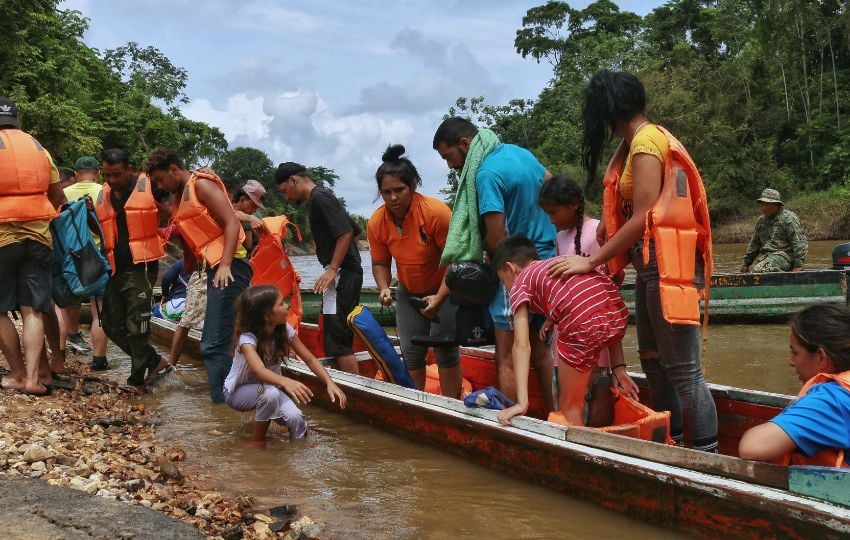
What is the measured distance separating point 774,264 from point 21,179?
8786 mm

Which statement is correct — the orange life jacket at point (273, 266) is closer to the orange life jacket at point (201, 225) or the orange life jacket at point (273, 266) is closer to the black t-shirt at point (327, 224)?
the black t-shirt at point (327, 224)

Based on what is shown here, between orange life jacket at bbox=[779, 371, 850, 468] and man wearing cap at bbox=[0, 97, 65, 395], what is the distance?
4412 millimetres

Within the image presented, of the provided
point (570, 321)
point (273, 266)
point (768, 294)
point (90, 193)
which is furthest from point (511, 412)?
point (768, 294)

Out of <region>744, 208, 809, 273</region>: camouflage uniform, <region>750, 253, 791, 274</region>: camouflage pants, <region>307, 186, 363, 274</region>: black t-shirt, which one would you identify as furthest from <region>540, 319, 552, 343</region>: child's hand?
<region>750, 253, 791, 274</region>: camouflage pants

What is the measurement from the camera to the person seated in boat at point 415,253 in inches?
185

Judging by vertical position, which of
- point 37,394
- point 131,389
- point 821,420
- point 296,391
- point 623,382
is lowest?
point 131,389

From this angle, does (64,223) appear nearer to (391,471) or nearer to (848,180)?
(391,471)

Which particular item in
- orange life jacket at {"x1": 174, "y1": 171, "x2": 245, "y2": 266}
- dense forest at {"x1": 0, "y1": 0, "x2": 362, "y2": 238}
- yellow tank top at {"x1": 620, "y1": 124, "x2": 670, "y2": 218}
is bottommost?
orange life jacket at {"x1": 174, "y1": 171, "x2": 245, "y2": 266}

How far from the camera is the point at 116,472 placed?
143 inches

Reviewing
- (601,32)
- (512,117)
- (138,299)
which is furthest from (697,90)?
Result: (138,299)

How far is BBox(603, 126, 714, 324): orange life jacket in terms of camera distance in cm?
332

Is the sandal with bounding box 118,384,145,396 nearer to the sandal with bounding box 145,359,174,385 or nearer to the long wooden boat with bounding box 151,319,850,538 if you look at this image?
the sandal with bounding box 145,359,174,385

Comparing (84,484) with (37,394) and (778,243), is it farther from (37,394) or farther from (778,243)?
(778,243)

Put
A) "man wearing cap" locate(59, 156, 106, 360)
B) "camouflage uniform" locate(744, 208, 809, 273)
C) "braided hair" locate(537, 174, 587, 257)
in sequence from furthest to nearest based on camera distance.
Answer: "camouflage uniform" locate(744, 208, 809, 273) → "man wearing cap" locate(59, 156, 106, 360) → "braided hair" locate(537, 174, 587, 257)
